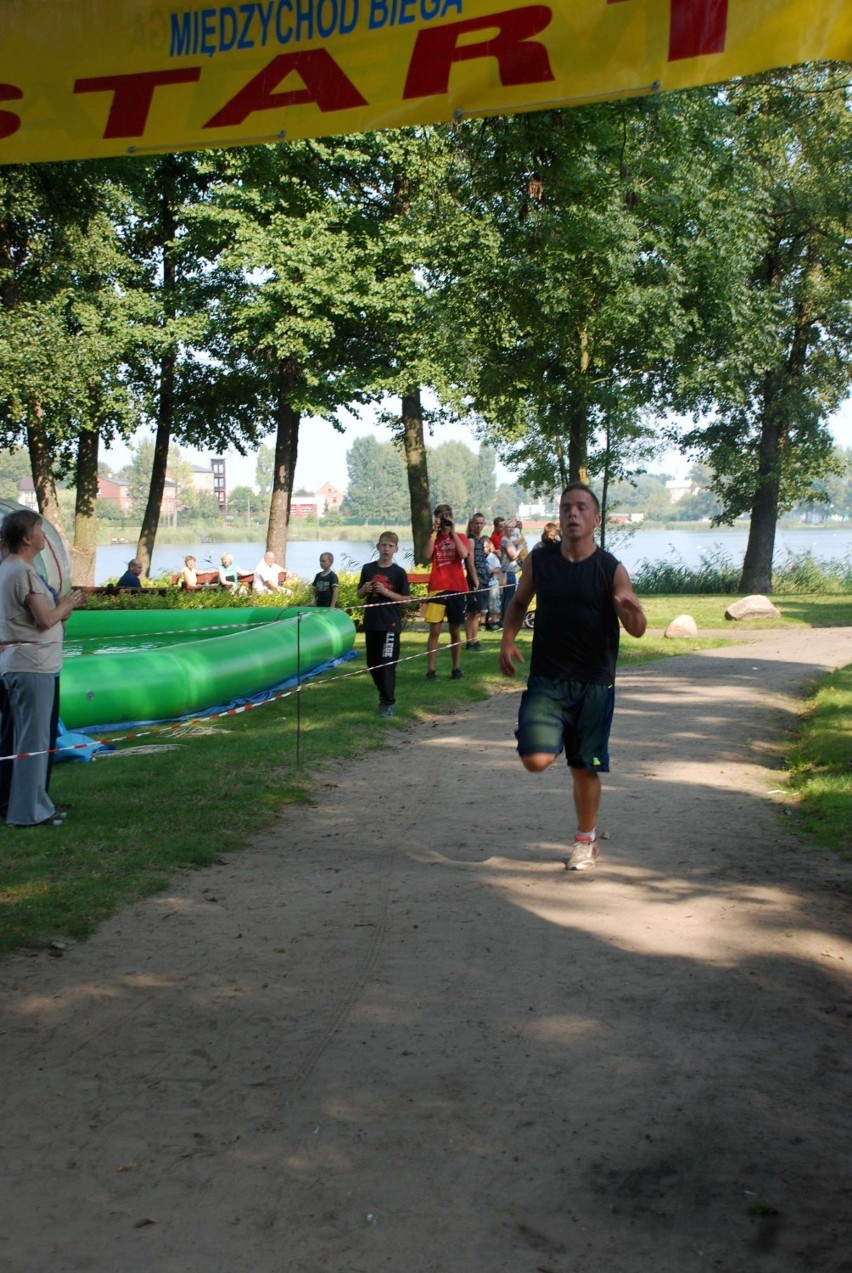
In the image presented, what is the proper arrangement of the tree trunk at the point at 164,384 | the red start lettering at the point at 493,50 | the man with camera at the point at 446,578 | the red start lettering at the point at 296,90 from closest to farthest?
1. the red start lettering at the point at 493,50
2. the red start lettering at the point at 296,90
3. the man with camera at the point at 446,578
4. the tree trunk at the point at 164,384

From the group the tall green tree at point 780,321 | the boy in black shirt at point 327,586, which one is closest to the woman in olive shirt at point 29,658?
the boy in black shirt at point 327,586

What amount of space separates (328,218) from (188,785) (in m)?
23.6

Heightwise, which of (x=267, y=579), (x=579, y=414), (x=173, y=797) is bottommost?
(x=173, y=797)

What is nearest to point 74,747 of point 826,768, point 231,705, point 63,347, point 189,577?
point 231,705

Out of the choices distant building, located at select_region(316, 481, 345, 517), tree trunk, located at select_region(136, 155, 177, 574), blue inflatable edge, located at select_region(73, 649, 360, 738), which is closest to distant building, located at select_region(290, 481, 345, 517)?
distant building, located at select_region(316, 481, 345, 517)

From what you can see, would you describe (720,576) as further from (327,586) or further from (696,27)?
(696,27)

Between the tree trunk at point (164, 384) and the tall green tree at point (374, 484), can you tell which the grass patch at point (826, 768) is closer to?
the tree trunk at point (164, 384)

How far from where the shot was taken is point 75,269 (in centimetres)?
3094

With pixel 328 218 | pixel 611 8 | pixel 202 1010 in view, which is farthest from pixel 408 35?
pixel 328 218

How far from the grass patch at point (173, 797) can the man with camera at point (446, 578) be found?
2.22ft

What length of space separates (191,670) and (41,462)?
17.7 metres

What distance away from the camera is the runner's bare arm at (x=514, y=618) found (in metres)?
7.26

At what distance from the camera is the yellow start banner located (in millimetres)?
5965

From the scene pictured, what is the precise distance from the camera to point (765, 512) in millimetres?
37031
